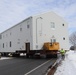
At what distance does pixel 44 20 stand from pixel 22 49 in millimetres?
5980

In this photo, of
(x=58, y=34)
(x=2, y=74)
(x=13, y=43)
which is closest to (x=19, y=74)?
(x=2, y=74)

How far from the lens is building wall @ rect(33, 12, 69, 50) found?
1258 inches

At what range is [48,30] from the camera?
3281 centimetres

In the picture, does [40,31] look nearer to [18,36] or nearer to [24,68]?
[18,36]

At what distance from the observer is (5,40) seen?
43938 mm

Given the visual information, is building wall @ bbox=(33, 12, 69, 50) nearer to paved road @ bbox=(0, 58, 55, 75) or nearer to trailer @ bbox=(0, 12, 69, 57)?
trailer @ bbox=(0, 12, 69, 57)

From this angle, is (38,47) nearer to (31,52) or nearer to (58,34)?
(31,52)

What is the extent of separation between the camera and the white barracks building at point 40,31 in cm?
3194

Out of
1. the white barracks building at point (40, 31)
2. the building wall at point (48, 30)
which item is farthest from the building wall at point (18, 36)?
the building wall at point (48, 30)

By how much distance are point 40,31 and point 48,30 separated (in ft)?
4.43

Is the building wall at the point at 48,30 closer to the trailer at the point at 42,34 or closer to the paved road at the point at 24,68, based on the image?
the trailer at the point at 42,34

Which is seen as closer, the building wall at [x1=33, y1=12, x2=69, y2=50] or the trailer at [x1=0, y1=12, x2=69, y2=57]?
the trailer at [x1=0, y1=12, x2=69, y2=57]

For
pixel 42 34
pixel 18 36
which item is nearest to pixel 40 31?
pixel 42 34

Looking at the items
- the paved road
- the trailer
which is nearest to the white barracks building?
the trailer
